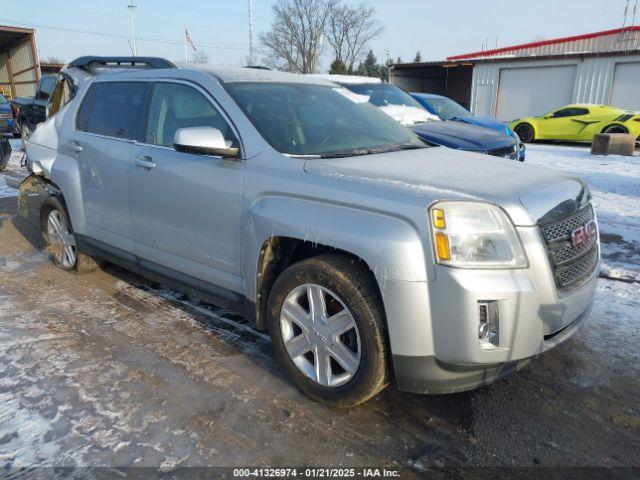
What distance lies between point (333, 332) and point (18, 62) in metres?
28.5

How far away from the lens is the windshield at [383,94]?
8.41m

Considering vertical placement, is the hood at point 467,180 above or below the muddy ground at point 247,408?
above

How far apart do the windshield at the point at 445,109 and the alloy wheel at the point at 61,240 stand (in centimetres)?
689

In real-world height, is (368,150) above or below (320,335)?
above

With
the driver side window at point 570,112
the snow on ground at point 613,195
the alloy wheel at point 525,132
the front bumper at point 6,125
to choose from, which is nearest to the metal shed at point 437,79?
the alloy wheel at point 525,132

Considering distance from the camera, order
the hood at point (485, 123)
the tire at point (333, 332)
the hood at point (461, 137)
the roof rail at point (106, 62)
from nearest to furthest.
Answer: the tire at point (333, 332) < the roof rail at point (106, 62) < the hood at point (461, 137) < the hood at point (485, 123)

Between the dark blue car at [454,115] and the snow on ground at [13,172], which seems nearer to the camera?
the snow on ground at [13,172]

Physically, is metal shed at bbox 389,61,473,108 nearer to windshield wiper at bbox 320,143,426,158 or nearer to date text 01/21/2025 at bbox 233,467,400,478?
windshield wiper at bbox 320,143,426,158

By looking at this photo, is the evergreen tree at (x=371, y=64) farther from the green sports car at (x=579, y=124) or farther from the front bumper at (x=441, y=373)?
the front bumper at (x=441, y=373)

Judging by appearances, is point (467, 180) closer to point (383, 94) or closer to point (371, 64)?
point (383, 94)

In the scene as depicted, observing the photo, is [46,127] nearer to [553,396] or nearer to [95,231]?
[95,231]

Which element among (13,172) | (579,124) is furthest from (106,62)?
(579,124)

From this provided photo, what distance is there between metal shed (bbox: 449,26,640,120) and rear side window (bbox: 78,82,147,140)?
78.2 feet

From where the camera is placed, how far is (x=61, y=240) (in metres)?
5.03
